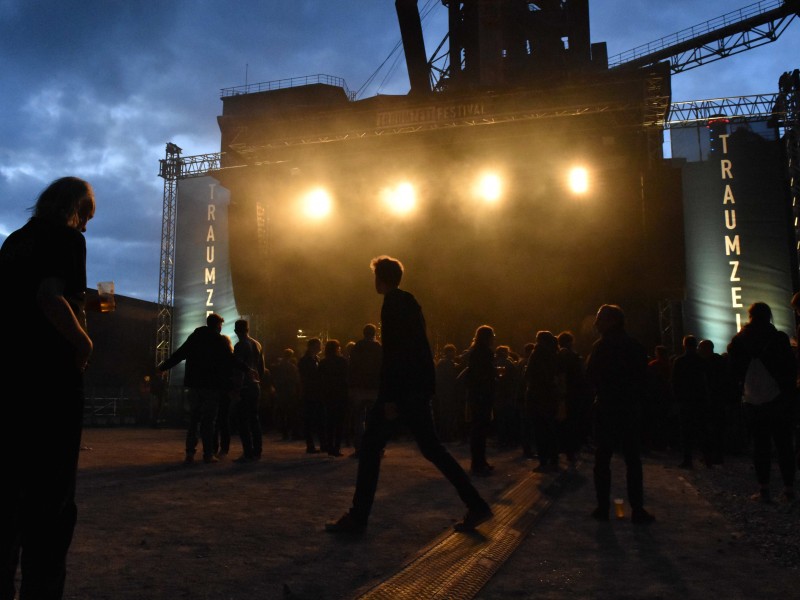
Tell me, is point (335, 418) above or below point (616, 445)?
below

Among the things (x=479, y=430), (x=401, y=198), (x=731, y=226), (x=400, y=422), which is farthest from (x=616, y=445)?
(x=731, y=226)

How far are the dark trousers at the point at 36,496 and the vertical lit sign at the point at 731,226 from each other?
17.9 metres

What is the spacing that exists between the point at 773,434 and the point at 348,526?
3.98 m

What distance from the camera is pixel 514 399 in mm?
11391

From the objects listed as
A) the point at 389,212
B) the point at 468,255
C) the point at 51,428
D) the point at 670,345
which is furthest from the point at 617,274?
the point at 51,428

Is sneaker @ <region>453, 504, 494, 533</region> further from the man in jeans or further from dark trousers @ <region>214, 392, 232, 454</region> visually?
the man in jeans

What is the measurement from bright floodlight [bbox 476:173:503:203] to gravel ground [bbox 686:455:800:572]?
37.3ft

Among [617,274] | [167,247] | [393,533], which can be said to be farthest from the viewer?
[167,247]

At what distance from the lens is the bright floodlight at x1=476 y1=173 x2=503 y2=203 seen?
18.6 metres

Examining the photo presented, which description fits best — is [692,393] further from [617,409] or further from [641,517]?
[641,517]

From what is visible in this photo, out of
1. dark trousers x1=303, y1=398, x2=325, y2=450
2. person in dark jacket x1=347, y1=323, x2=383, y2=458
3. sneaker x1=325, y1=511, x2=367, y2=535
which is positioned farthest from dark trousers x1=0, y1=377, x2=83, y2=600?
dark trousers x1=303, y1=398, x2=325, y2=450

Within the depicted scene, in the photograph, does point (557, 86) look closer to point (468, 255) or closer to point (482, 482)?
point (468, 255)

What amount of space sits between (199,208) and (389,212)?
321 inches

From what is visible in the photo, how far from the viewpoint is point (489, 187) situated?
61.2ft
